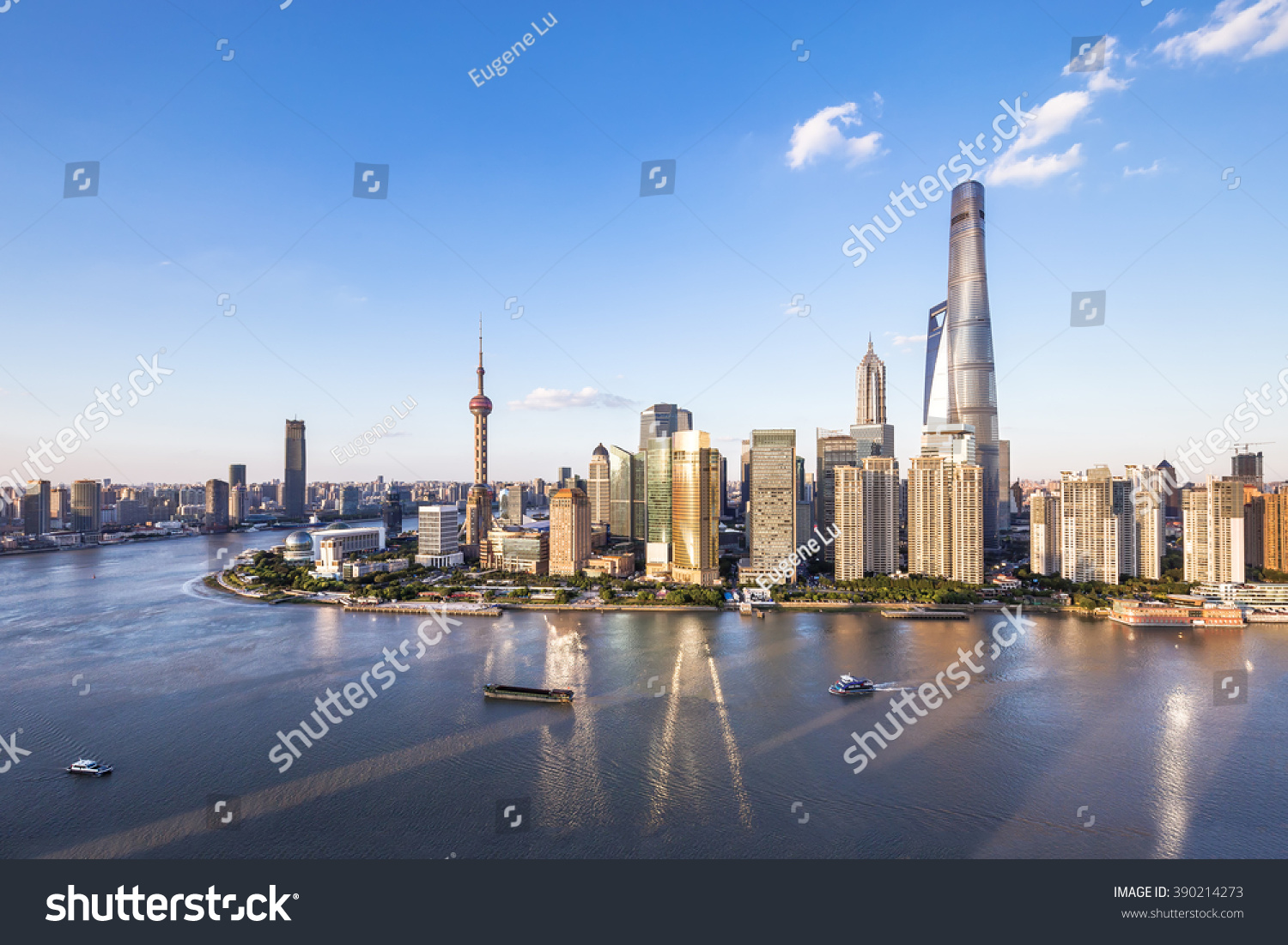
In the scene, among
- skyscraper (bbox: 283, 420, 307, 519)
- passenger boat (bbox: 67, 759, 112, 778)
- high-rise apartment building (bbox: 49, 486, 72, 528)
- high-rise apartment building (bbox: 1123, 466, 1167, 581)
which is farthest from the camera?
skyscraper (bbox: 283, 420, 307, 519)

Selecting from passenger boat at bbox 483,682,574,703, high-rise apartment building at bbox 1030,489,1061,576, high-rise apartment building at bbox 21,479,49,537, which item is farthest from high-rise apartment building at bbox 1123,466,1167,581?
high-rise apartment building at bbox 21,479,49,537

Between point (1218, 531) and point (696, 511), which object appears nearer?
point (1218, 531)

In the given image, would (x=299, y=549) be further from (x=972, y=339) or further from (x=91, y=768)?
(x=972, y=339)

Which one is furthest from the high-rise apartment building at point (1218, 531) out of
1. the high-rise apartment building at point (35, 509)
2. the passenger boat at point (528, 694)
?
the high-rise apartment building at point (35, 509)

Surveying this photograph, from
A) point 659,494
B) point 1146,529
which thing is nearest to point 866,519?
point 1146,529

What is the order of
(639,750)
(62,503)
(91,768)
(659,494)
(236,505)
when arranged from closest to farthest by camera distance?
(91,768) → (639,750) → (659,494) → (62,503) → (236,505)

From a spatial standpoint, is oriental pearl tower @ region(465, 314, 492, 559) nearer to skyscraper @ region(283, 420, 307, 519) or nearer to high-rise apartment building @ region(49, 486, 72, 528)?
skyscraper @ region(283, 420, 307, 519)
